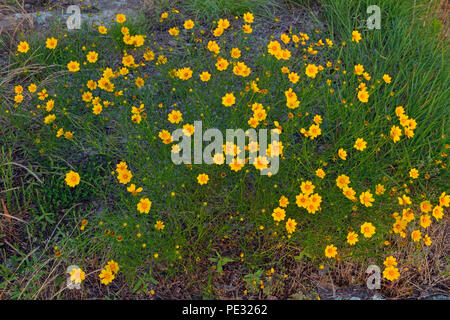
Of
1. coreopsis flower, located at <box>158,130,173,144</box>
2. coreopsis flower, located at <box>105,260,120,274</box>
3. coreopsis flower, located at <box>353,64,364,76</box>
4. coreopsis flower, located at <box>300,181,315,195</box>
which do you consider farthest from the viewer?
coreopsis flower, located at <box>353,64,364,76</box>

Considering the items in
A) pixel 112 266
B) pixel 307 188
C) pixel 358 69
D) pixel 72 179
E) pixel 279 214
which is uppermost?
pixel 358 69

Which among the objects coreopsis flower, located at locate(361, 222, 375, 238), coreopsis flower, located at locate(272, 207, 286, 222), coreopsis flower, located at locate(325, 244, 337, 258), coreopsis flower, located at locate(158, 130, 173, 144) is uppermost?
coreopsis flower, located at locate(158, 130, 173, 144)

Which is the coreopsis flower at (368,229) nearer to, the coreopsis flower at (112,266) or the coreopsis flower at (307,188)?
the coreopsis flower at (307,188)

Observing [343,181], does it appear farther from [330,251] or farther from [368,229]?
[330,251]

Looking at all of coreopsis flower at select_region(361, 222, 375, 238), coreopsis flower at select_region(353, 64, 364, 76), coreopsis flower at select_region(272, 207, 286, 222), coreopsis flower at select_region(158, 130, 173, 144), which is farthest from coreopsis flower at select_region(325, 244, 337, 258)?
coreopsis flower at select_region(353, 64, 364, 76)

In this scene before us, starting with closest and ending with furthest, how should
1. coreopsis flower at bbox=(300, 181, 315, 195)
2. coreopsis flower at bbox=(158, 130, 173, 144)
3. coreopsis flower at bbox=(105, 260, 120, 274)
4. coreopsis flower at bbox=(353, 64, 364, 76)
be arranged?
coreopsis flower at bbox=(105, 260, 120, 274), coreopsis flower at bbox=(300, 181, 315, 195), coreopsis flower at bbox=(158, 130, 173, 144), coreopsis flower at bbox=(353, 64, 364, 76)

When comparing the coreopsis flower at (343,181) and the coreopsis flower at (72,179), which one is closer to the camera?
the coreopsis flower at (343,181)

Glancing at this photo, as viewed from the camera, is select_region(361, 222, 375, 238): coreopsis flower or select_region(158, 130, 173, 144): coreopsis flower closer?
select_region(361, 222, 375, 238): coreopsis flower

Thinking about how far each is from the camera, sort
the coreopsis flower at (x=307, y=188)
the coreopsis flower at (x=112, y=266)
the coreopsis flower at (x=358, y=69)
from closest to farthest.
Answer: the coreopsis flower at (x=112, y=266) → the coreopsis flower at (x=307, y=188) → the coreopsis flower at (x=358, y=69)

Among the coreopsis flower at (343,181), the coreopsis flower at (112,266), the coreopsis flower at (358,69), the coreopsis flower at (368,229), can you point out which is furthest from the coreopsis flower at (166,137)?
the coreopsis flower at (358,69)

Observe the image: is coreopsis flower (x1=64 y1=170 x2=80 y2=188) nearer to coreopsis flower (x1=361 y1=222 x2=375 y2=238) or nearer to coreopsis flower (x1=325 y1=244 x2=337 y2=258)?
coreopsis flower (x1=325 y1=244 x2=337 y2=258)

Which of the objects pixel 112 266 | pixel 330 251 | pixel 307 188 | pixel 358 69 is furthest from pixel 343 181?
pixel 112 266

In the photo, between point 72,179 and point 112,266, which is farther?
point 72,179
